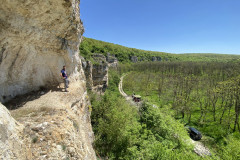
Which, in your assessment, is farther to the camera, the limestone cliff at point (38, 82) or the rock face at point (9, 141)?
the limestone cliff at point (38, 82)

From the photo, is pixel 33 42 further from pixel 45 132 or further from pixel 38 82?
pixel 45 132

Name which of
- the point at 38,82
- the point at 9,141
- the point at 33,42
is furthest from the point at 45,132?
the point at 33,42

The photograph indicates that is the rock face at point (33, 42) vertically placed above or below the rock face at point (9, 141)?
above

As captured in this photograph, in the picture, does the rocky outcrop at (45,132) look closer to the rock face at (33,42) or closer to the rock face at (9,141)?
the rock face at (9,141)

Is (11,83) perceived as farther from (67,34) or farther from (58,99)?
(67,34)

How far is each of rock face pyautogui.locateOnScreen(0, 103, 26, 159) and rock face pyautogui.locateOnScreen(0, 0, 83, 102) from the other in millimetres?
5293

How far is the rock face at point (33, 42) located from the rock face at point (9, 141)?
5.29m

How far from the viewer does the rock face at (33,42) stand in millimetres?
7363

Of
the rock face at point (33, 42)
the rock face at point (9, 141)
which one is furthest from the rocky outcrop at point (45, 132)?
the rock face at point (33, 42)

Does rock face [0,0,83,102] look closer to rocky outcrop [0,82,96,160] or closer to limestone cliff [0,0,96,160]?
limestone cliff [0,0,96,160]

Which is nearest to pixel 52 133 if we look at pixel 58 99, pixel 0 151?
pixel 0 151

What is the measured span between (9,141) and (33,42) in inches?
296

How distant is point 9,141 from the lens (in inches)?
163

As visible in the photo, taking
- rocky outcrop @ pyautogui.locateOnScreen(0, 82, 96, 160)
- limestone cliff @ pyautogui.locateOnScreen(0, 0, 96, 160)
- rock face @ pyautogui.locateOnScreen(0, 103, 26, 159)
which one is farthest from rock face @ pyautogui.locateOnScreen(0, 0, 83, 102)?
rock face @ pyautogui.locateOnScreen(0, 103, 26, 159)
